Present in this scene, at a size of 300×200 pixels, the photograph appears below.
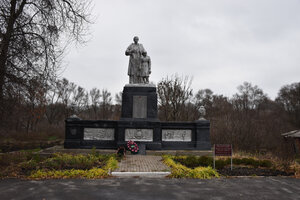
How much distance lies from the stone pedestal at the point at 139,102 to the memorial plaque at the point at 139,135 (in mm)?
765

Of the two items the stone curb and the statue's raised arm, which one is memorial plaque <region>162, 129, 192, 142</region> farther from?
the stone curb

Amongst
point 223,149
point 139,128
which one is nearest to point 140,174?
point 223,149

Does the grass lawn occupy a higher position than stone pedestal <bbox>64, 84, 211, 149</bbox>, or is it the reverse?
stone pedestal <bbox>64, 84, 211, 149</bbox>

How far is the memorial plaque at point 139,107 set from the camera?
500 inches

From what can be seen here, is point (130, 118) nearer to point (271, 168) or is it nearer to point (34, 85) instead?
point (34, 85)

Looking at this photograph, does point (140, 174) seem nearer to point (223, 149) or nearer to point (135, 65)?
point (223, 149)

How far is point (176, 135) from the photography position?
1269 centimetres

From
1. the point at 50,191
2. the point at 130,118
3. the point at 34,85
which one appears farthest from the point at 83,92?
the point at 50,191

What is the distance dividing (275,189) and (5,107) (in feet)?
28.9

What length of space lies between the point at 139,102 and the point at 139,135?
1922mm

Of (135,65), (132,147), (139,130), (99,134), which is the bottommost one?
(132,147)

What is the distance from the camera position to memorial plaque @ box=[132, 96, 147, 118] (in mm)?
12707

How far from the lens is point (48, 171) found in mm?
6930

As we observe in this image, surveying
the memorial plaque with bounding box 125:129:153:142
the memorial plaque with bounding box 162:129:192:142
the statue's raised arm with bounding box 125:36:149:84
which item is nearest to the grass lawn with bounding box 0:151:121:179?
the memorial plaque with bounding box 125:129:153:142
